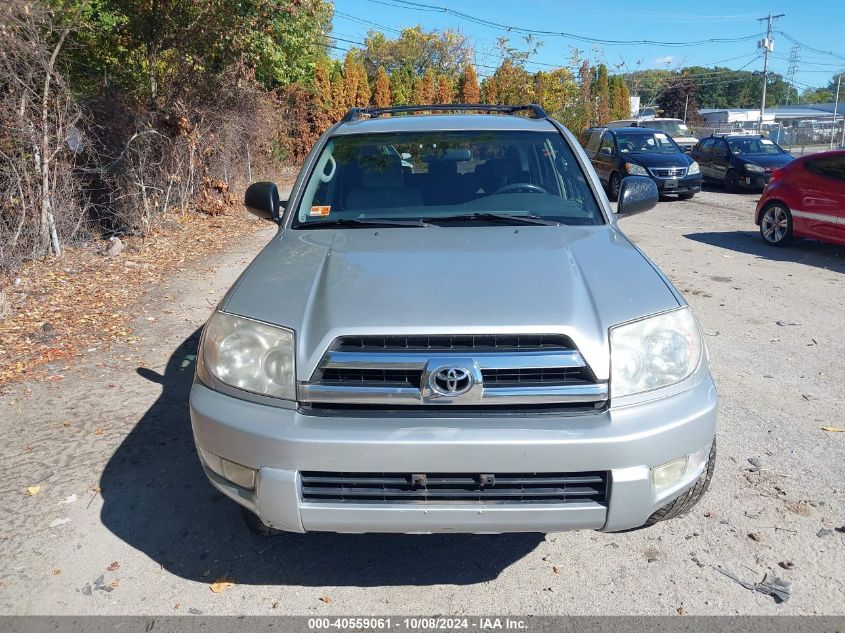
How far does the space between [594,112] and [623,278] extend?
110 feet

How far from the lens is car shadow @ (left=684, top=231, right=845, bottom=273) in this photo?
370 inches

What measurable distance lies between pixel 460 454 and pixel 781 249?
958 cm

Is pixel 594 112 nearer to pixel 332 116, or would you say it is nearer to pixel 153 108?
pixel 332 116

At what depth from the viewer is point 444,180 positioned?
394 cm

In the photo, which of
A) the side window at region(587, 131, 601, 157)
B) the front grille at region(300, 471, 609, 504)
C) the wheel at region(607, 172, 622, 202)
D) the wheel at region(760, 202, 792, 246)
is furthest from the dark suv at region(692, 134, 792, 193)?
the front grille at region(300, 471, 609, 504)

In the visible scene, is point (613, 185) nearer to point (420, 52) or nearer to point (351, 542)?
point (351, 542)

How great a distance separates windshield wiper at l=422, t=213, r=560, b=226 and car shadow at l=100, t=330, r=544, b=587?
5.10 feet

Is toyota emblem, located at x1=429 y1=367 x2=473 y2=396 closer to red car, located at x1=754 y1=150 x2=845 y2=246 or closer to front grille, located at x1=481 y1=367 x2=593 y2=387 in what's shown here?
front grille, located at x1=481 y1=367 x2=593 y2=387

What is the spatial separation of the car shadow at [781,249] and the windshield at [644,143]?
18.5 ft

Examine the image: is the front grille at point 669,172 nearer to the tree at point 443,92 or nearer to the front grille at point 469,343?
the front grille at point 469,343

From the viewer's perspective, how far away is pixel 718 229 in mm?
12273

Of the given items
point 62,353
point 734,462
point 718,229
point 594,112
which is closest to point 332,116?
point 594,112

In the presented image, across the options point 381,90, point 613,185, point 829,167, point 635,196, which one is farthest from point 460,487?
point 381,90

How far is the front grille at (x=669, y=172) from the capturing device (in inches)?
632
